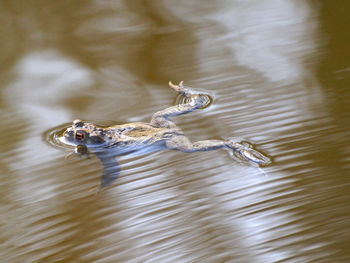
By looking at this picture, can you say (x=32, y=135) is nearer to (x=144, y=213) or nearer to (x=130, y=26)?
(x=144, y=213)

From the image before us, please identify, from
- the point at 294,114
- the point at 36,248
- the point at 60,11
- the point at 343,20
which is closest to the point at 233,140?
the point at 294,114

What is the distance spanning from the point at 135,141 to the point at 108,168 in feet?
1.45

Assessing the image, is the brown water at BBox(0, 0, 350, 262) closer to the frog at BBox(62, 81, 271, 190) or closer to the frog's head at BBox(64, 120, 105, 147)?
the frog at BBox(62, 81, 271, 190)

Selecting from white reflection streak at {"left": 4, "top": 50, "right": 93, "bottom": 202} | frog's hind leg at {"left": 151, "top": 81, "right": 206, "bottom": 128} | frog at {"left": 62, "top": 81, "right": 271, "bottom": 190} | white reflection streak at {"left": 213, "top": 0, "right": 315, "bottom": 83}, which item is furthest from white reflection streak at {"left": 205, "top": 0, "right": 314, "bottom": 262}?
white reflection streak at {"left": 4, "top": 50, "right": 93, "bottom": 202}

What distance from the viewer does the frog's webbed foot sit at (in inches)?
159

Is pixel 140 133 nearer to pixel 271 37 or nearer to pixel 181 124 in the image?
pixel 181 124

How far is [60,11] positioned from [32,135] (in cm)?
316

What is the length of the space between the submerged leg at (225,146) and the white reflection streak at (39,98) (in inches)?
49.2

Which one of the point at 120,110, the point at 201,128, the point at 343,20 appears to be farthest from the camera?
the point at 343,20

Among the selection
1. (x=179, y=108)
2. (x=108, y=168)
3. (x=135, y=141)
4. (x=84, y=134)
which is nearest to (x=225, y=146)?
(x=179, y=108)

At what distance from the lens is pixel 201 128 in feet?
15.2

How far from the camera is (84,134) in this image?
4395 millimetres

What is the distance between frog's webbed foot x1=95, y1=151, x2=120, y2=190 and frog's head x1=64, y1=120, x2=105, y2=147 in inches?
5.3

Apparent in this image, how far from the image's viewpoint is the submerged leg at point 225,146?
4125 mm
